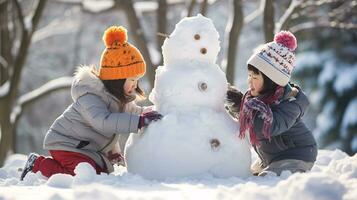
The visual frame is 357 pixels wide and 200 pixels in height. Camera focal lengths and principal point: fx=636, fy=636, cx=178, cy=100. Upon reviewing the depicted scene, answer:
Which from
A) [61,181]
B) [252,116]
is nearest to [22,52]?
[252,116]

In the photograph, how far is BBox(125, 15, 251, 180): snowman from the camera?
3771 mm

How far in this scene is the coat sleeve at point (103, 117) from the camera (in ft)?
13.0

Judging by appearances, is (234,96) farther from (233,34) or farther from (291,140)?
(233,34)

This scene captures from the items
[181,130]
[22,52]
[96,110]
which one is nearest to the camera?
[181,130]

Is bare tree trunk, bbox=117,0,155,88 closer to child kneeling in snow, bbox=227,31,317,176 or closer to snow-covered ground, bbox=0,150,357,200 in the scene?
child kneeling in snow, bbox=227,31,317,176

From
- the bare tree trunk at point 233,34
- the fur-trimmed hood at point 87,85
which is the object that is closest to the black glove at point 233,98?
the fur-trimmed hood at point 87,85

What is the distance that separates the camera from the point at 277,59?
414 centimetres

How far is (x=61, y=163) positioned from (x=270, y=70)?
1.54m

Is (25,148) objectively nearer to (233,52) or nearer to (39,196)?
(233,52)

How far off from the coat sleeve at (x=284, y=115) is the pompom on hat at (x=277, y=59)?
0.46 ft

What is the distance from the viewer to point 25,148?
17781mm

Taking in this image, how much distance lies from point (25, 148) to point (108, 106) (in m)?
14.2

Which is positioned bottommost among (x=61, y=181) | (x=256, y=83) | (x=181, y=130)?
(x=61, y=181)

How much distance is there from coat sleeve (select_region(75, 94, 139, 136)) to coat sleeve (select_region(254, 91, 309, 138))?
77cm
